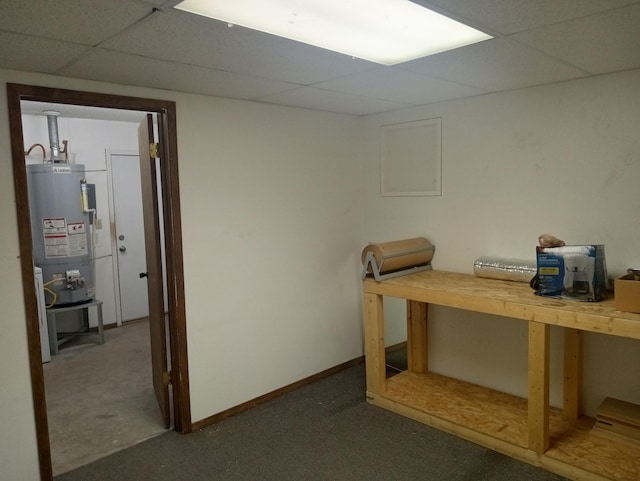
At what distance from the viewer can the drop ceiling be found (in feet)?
5.29

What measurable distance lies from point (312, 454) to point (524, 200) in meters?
2.21

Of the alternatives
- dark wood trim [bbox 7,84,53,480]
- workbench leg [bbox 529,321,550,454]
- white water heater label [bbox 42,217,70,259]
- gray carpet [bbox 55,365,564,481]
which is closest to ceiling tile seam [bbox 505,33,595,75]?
workbench leg [bbox 529,321,550,454]

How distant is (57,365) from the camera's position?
4492 mm

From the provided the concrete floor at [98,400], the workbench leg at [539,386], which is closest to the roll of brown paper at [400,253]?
the workbench leg at [539,386]

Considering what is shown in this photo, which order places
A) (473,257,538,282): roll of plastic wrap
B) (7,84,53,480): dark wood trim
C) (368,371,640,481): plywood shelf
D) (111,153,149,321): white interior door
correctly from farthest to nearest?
(111,153,149,321): white interior door
(473,257,538,282): roll of plastic wrap
(368,371,640,481): plywood shelf
(7,84,53,480): dark wood trim

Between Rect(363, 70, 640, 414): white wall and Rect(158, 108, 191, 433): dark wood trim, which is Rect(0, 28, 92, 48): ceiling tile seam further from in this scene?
Rect(363, 70, 640, 414): white wall

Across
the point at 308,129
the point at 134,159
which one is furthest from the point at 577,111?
the point at 134,159

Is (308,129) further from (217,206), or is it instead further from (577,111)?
(577,111)

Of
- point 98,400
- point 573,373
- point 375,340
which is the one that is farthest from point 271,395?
point 573,373

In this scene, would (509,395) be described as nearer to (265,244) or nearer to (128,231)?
(265,244)

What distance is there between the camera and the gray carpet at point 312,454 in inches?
102

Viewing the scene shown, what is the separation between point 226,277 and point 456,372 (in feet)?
6.52

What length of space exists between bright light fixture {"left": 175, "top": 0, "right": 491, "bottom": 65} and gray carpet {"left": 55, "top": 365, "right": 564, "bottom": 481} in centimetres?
231

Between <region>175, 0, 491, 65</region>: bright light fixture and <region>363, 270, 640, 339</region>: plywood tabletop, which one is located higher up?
<region>175, 0, 491, 65</region>: bright light fixture
